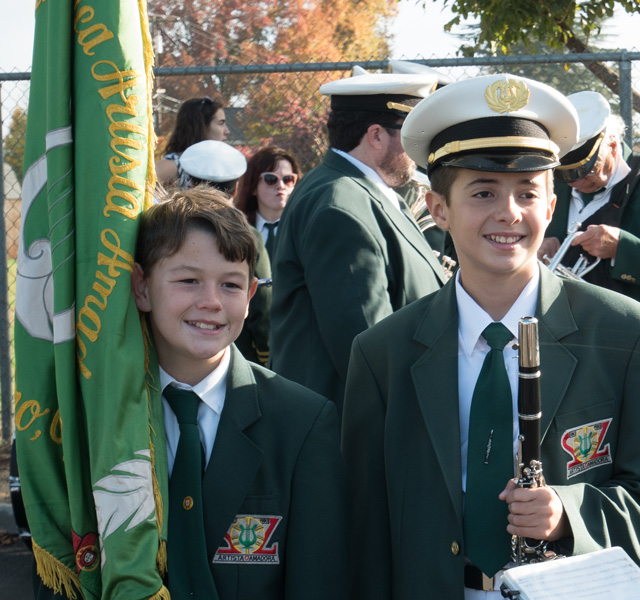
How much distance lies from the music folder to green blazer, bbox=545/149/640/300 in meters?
2.17

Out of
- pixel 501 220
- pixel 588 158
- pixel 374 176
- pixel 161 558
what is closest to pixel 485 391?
pixel 501 220

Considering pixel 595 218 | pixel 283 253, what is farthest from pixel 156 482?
pixel 595 218

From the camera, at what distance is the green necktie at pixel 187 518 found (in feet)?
7.22

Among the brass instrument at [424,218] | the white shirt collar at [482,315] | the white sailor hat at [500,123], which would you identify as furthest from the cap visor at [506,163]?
the brass instrument at [424,218]

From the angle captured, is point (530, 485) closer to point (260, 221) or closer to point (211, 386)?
point (211, 386)

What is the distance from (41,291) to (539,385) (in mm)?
1276

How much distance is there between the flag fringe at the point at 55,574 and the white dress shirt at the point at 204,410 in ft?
1.24

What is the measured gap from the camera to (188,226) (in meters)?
2.37

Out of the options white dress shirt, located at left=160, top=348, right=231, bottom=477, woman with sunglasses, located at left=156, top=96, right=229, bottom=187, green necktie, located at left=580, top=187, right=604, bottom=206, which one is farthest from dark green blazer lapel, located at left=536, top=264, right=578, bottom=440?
woman with sunglasses, located at left=156, top=96, right=229, bottom=187

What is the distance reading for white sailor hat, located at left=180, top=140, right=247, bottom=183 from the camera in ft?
17.1

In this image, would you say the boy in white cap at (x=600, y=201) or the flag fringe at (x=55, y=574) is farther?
the boy in white cap at (x=600, y=201)

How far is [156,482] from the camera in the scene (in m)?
2.19

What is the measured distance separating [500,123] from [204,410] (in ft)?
3.52

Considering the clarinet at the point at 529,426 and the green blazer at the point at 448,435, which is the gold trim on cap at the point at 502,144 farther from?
the clarinet at the point at 529,426
